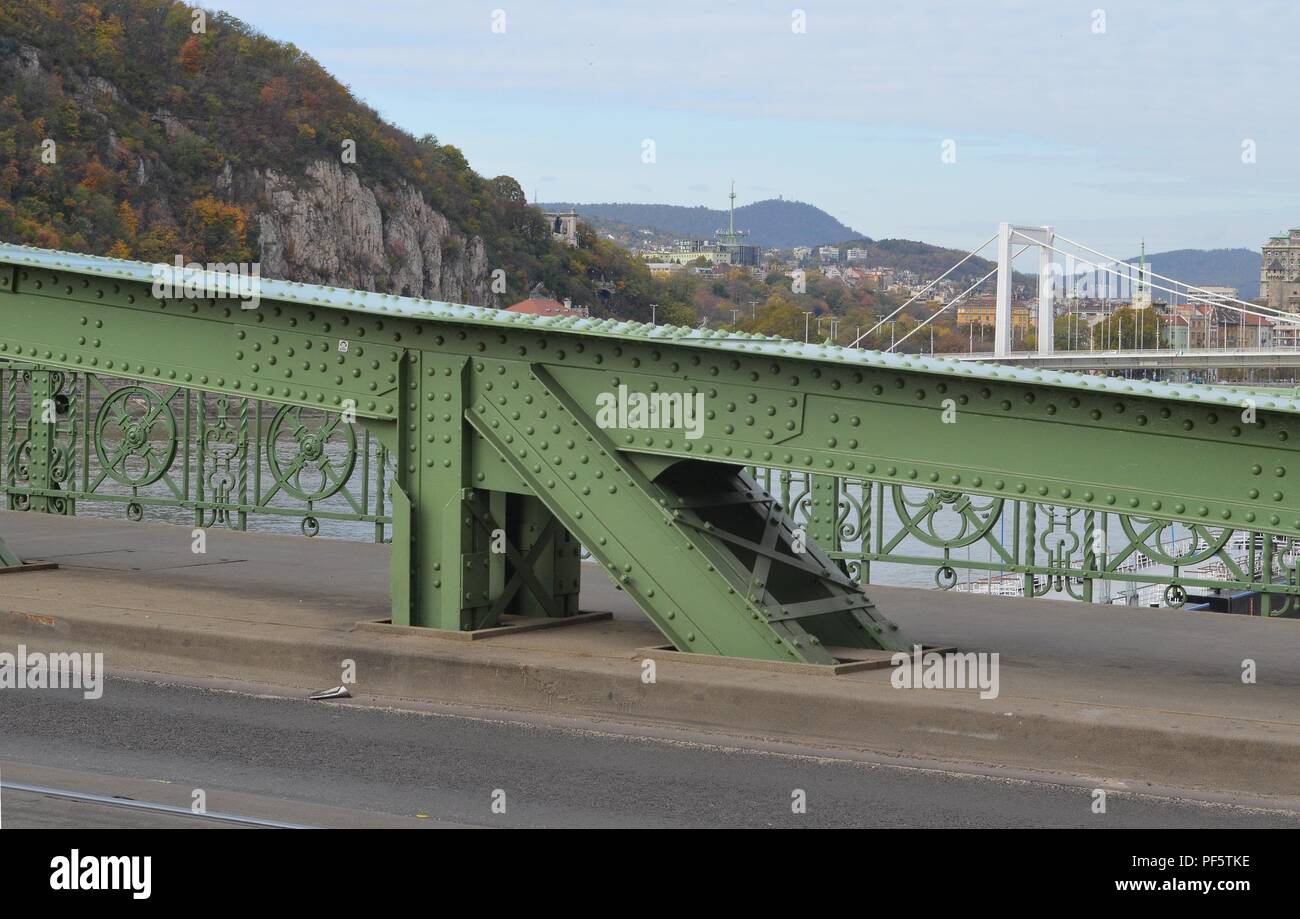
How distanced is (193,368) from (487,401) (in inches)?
64.8

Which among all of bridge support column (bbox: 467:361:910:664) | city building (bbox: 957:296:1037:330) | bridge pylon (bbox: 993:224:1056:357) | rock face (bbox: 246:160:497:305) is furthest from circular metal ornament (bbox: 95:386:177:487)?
rock face (bbox: 246:160:497:305)

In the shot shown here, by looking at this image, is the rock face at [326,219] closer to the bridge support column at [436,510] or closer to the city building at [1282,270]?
the city building at [1282,270]

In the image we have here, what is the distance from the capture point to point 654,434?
24.5ft

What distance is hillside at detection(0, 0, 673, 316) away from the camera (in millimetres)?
79688

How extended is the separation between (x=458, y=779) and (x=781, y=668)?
65.2 inches

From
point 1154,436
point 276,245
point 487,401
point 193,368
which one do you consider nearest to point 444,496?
point 487,401

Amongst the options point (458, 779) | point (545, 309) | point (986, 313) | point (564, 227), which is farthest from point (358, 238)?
point (458, 779)

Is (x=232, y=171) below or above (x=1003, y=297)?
above

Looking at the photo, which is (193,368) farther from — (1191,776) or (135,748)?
(1191,776)

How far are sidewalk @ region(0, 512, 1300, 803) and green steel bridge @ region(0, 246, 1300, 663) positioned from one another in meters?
0.37

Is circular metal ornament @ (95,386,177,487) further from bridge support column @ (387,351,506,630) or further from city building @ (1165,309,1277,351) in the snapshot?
city building @ (1165,309,1277,351)

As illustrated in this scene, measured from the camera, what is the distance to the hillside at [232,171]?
79688mm

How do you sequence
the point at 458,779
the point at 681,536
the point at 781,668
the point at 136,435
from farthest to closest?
the point at 136,435, the point at 681,536, the point at 781,668, the point at 458,779

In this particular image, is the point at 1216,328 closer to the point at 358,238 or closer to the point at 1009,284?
the point at 1009,284
